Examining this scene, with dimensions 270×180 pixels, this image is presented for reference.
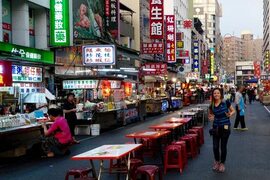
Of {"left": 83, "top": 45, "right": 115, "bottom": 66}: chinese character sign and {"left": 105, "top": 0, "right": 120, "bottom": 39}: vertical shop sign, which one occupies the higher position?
{"left": 105, "top": 0, "right": 120, "bottom": 39}: vertical shop sign

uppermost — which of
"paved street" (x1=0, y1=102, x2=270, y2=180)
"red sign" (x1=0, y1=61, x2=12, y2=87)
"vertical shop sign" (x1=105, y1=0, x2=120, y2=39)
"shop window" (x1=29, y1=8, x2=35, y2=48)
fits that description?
"vertical shop sign" (x1=105, y1=0, x2=120, y2=39)

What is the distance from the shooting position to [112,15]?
36.8 metres

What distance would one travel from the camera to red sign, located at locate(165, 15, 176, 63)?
56.4 meters

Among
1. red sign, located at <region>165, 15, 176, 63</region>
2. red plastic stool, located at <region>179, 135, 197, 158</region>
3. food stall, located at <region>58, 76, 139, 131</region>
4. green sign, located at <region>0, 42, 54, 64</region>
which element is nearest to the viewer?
red plastic stool, located at <region>179, 135, 197, 158</region>

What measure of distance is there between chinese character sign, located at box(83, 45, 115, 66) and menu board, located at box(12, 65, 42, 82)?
2595 mm

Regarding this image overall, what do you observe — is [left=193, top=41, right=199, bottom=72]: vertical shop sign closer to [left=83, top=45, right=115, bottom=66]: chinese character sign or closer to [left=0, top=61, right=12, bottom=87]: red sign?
[left=83, top=45, right=115, bottom=66]: chinese character sign

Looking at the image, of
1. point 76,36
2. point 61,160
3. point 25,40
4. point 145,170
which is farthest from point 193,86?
point 145,170

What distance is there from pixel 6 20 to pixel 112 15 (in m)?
13.0

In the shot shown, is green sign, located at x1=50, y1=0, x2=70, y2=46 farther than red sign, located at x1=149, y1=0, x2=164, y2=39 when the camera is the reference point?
No

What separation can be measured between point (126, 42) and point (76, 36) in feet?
52.0

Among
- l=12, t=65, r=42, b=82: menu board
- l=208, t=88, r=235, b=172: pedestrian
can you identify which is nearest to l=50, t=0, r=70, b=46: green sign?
l=12, t=65, r=42, b=82: menu board

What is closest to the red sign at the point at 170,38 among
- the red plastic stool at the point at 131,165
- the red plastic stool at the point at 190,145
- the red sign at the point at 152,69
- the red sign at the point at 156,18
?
the red sign at the point at 156,18

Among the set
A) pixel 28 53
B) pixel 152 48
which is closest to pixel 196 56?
pixel 152 48

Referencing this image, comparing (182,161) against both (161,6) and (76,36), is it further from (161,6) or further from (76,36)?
(161,6)
